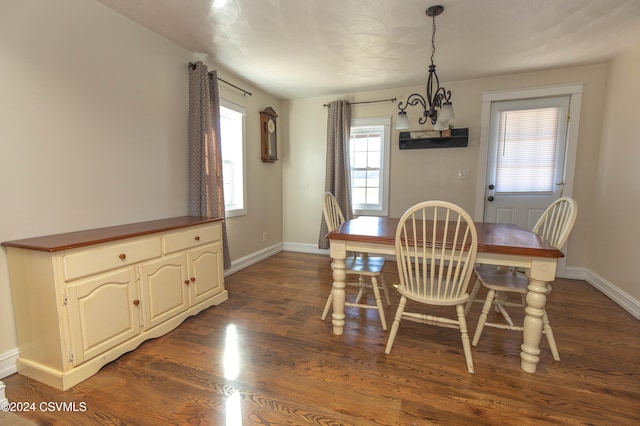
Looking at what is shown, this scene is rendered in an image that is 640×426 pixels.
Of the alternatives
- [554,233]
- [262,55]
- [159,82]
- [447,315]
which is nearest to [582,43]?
[554,233]

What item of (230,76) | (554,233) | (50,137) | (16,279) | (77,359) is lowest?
(77,359)

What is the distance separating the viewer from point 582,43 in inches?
105

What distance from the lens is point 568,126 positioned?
11.0 feet

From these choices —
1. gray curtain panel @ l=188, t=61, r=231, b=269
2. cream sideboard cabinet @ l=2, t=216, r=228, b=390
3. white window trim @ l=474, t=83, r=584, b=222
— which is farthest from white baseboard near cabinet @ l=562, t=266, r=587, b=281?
cream sideboard cabinet @ l=2, t=216, r=228, b=390

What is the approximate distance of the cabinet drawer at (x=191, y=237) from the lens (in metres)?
2.22

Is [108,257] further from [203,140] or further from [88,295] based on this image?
[203,140]

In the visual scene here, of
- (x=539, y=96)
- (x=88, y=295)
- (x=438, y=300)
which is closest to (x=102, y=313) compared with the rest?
(x=88, y=295)

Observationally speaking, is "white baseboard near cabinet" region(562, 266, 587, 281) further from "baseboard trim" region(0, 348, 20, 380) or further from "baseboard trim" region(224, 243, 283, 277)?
"baseboard trim" region(0, 348, 20, 380)

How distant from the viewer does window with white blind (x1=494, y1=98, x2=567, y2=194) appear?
11.2ft

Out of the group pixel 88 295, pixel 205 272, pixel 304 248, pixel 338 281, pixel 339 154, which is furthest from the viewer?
pixel 304 248

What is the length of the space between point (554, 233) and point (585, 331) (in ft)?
2.64

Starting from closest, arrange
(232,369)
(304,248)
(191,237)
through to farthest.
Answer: (232,369) → (191,237) → (304,248)

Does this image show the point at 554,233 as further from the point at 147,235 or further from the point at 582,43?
the point at 147,235

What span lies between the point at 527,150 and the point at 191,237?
12.7 ft
